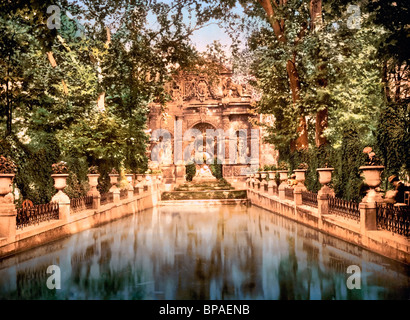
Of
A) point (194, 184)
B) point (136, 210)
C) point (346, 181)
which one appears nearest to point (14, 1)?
point (346, 181)

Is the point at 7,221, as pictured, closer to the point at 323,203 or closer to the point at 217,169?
the point at 323,203

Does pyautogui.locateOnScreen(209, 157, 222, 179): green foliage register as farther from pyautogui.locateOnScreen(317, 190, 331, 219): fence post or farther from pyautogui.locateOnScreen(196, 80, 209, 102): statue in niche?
pyautogui.locateOnScreen(317, 190, 331, 219): fence post

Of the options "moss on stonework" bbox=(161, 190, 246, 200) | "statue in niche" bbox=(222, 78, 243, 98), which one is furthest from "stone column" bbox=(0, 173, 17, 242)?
"statue in niche" bbox=(222, 78, 243, 98)

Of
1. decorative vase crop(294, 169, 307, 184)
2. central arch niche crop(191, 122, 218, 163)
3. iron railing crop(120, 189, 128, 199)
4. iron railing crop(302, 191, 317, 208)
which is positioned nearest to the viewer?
iron railing crop(302, 191, 317, 208)

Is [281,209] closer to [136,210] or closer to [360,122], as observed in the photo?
[360,122]

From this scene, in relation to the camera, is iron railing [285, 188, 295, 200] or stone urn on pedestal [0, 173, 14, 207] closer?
stone urn on pedestal [0, 173, 14, 207]

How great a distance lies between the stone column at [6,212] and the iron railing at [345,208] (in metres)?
8.21

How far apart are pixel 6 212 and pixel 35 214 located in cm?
162

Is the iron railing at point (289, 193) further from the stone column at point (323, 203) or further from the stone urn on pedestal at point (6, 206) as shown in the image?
the stone urn on pedestal at point (6, 206)

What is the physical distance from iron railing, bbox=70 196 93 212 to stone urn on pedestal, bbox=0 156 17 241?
3916 mm

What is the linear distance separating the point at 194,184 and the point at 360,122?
54.5 feet

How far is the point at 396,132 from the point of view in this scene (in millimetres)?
11594

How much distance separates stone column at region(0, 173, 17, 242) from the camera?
29.4 ft
